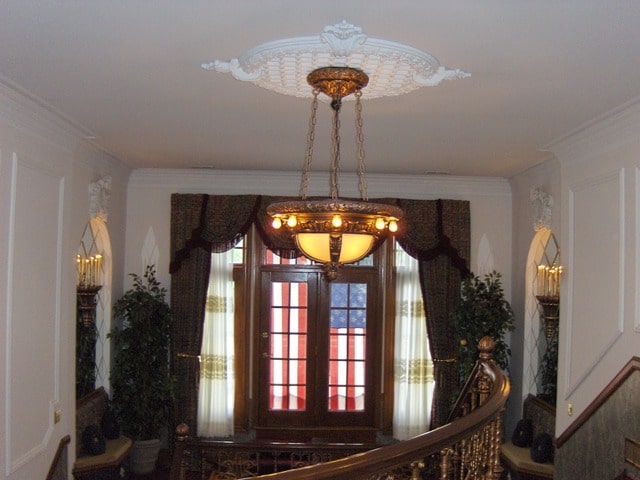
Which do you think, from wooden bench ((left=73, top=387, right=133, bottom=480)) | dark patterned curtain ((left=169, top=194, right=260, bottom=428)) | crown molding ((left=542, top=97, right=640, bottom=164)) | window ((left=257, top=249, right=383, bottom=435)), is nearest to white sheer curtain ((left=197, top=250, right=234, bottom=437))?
dark patterned curtain ((left=169, top=194, right=260, bottom=428))

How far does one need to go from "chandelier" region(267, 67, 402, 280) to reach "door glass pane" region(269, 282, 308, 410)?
177 inches

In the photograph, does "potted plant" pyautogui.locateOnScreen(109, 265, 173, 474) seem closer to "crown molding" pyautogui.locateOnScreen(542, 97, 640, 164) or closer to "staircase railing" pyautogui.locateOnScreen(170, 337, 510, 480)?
"staircase railing" pyautogui.locateOnScreen(170, 337, 510, 480)

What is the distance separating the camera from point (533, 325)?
6.87 m

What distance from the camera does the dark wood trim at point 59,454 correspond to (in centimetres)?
488

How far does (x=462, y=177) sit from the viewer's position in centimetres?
765

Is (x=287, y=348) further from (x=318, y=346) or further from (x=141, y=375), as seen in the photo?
(x=141, y=375)

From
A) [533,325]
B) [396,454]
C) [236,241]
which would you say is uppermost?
[236,241]

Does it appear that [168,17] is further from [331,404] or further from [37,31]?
[331,404]

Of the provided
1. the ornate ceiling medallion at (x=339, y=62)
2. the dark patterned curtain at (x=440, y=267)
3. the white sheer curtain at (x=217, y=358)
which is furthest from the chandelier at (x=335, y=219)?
the white sheer curtain at (x=217, y=358)

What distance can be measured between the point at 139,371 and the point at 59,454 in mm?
1894

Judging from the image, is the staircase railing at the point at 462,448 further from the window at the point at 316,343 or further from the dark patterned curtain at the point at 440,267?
the window at the point at 316,343

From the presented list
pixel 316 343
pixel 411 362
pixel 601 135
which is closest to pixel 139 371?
pixel 316 343

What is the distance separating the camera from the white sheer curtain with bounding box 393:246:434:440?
304 inches

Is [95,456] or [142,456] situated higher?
[95,456]
